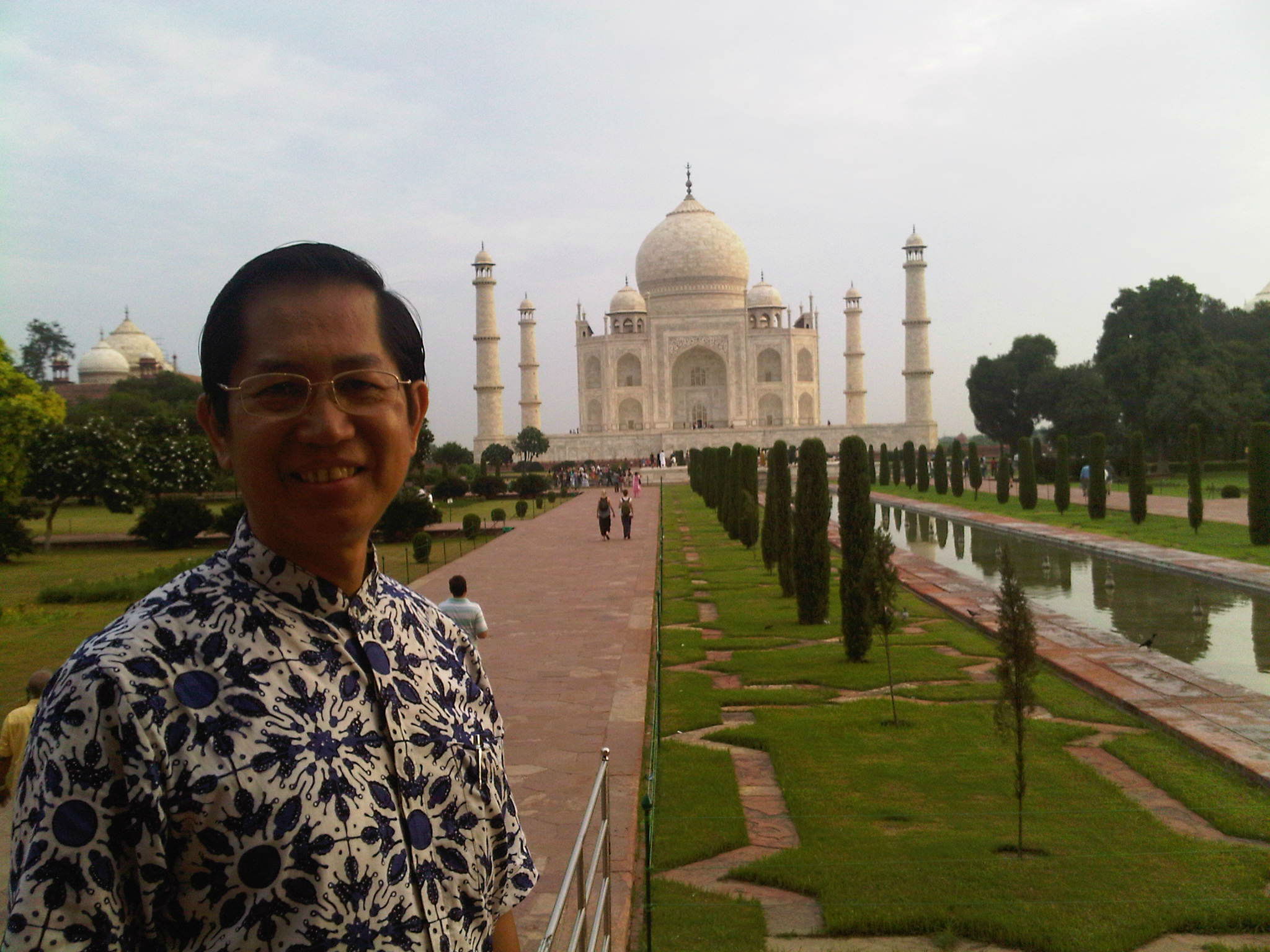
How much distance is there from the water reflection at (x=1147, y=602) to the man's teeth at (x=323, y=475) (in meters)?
5.56

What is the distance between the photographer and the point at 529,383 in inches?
1486

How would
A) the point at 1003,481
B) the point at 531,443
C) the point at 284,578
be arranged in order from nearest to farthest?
1. the point at 284,578
2. the point at 1003,481
3. the point at 531,443

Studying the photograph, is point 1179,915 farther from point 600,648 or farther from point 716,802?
point 600,648

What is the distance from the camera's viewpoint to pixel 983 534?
1471cm

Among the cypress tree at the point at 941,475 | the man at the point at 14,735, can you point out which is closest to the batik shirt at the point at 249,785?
the man at the point at 14,735

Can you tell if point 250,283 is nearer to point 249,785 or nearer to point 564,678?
point 249,785

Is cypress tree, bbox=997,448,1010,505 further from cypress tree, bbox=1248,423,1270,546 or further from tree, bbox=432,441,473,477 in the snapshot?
tree, bbox=432,441,473,477

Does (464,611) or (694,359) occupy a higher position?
(694,359)

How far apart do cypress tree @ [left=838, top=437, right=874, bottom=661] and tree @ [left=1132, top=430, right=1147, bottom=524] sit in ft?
27.4

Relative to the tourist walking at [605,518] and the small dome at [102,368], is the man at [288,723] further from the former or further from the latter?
the small dome at [102,368]

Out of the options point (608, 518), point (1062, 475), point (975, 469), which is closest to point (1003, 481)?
point (1062, 475)

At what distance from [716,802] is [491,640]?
10.4ft

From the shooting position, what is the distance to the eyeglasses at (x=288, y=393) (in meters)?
1.04

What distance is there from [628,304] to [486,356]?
6.84 meters
